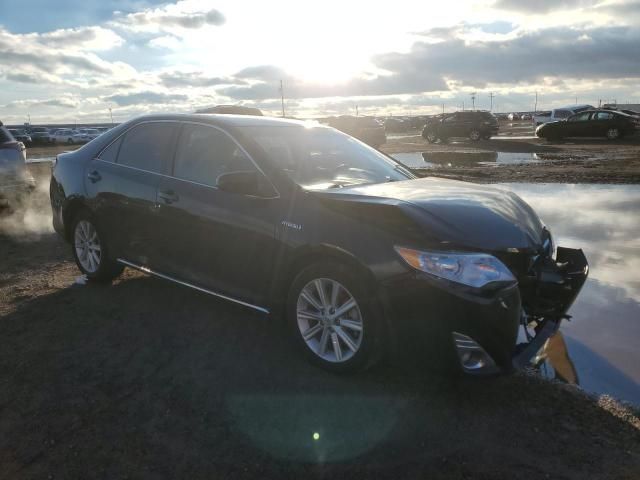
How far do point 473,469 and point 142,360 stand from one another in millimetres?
2310

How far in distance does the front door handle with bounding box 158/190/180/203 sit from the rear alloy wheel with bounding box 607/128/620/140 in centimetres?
2680

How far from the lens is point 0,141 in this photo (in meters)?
8.79

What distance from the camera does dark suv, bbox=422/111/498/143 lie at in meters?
28.9

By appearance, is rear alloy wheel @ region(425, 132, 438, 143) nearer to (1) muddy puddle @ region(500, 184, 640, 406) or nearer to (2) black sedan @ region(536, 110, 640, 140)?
(2) black sedan @ region(536, 110, 640, 140)

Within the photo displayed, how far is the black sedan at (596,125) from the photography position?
25.0 metres

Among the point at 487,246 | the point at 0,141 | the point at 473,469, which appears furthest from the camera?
the point at 0,141

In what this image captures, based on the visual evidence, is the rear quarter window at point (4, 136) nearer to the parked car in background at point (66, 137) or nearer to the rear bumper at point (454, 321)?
the rear bumper at point (454, 321)

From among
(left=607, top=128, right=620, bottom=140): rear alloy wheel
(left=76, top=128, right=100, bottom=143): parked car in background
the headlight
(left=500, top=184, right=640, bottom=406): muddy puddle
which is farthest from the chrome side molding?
(left=76, top=128, right=100, bottom=143): parked car in background

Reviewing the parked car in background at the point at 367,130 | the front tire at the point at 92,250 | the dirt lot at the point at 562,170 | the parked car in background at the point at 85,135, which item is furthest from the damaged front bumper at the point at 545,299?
the parked car in background at the point at 85,135

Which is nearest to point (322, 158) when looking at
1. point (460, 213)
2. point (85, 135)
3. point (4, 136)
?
point (460, 213)

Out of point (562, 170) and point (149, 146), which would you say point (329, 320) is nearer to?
point (149, 146)

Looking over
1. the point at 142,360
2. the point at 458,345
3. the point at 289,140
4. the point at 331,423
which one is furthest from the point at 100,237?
the point at 458,345

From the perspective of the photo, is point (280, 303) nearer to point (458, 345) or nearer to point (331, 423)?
point (331, 423)

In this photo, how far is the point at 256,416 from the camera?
299 centimetres
